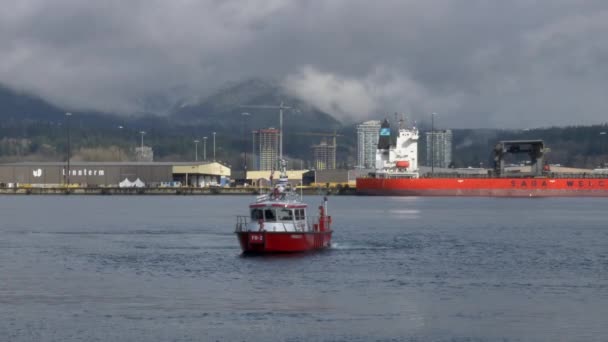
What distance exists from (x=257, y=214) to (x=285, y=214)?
4.63ft

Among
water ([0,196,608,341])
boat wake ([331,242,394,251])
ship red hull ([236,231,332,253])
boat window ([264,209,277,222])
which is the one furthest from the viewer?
boat wake ([331,242,394,251])

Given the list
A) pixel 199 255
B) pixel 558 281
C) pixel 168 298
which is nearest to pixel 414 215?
pixel 199 255

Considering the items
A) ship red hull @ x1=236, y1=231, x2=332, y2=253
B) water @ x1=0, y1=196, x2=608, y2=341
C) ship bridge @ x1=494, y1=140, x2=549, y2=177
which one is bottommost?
water @ x1=0, y1=196, x2=608, y2=341

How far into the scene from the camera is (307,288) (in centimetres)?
4628

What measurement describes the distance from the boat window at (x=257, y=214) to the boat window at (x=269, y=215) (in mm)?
211

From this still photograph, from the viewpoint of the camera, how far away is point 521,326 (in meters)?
37.8

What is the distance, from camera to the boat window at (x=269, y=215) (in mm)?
55406

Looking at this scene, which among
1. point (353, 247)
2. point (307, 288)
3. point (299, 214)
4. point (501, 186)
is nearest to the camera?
point (307, 288)

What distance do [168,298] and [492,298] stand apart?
12869 mm

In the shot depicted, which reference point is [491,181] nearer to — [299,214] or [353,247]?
[353,247]

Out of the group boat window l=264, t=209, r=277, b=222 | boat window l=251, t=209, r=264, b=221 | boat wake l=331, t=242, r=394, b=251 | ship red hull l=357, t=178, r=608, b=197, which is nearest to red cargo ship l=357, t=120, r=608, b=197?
ship red hull l=357, t=178, r=608, b=197

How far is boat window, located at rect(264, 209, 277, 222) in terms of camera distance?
2181 inches

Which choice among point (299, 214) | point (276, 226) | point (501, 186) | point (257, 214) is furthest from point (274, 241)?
point (501, 186)

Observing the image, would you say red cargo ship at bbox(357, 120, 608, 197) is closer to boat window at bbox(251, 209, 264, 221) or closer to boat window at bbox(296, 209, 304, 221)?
boat window at bbox(296, 209, 304, 221)
